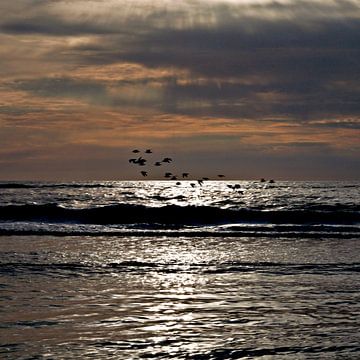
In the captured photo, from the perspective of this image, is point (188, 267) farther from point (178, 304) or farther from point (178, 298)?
point (178, 304)

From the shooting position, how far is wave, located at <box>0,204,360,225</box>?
48531mm

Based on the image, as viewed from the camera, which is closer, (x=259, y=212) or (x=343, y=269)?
(x=343, y=269)

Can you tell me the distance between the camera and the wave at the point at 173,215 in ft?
159

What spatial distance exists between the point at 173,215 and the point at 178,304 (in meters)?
36.1

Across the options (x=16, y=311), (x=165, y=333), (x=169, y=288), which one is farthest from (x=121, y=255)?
(x=165, y=333)

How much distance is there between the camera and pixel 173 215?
2015 inches

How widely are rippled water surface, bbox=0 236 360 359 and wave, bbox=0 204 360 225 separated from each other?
22772 mm

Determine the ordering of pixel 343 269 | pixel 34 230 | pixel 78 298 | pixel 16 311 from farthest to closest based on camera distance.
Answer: pixel 34 230
pixel 343 269
pixel 78 298
pixel 16 311

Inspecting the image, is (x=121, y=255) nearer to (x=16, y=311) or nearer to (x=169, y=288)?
(x=169, y=288)

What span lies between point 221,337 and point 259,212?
39430 mm

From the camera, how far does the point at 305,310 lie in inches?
562

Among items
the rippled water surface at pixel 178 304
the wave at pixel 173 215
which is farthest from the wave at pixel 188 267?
the wave at pixel 173 215

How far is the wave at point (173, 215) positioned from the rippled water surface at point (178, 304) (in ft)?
74.7

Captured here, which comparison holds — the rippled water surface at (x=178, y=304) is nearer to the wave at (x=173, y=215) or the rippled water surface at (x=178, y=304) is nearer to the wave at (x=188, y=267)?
the wave at (x=188, y=267)
